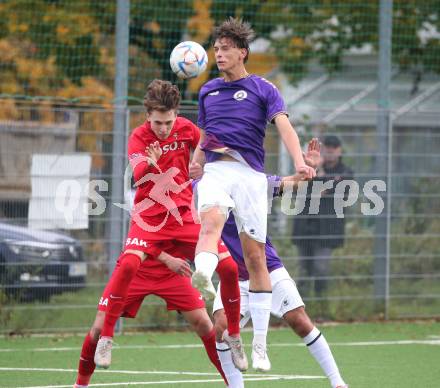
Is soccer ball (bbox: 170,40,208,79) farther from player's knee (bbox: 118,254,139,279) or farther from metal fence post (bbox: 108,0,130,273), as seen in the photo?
metal fence post (bbox: 108,0,130,273)

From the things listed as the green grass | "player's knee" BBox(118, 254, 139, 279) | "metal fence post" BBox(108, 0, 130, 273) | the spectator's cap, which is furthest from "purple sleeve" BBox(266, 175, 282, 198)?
the spectator's cap

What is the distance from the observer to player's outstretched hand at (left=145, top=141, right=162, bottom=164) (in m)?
8.11

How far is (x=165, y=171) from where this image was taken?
834 centimetres

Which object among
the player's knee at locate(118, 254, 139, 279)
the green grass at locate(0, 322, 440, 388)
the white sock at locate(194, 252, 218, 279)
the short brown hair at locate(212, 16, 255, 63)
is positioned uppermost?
the short brown hair at locate(212, 16, 255, 63)

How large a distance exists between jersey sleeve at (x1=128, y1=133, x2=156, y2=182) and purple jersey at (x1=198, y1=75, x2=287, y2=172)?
0.47m

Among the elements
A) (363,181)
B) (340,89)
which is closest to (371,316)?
(363,181)

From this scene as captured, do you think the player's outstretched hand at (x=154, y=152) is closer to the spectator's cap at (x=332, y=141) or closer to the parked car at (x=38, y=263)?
the parked car at (x=38, y=263)

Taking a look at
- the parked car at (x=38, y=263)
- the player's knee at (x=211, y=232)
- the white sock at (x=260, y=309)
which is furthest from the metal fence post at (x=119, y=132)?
the player's knee at (x=211, y=232)

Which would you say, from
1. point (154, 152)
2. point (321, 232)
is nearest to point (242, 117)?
point (154, 152)

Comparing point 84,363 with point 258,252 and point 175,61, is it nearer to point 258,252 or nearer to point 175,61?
point 258,252

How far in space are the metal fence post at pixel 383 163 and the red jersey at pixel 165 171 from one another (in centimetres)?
639

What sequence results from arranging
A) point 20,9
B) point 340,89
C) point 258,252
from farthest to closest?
point 340,89 → point 20,9 → point 258,252

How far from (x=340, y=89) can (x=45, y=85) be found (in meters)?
7.81

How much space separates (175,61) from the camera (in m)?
8.70
